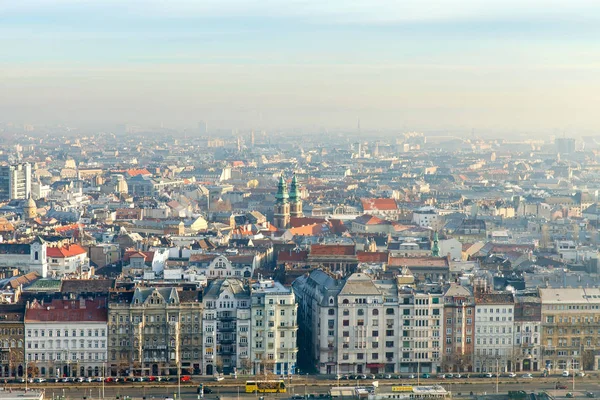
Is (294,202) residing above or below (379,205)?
above

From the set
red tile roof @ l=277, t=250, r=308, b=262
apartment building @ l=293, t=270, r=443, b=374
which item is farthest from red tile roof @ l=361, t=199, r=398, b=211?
apartment building @ l=293, t=270, r=443, b=374

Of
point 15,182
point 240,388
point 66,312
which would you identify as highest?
point 15,182

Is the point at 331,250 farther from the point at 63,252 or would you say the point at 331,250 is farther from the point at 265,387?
the point at 265,387

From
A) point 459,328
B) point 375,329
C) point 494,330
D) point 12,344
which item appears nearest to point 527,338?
point 494,330

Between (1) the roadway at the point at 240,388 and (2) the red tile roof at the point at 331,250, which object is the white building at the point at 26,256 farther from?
(1) the roadway at the point at 240,388

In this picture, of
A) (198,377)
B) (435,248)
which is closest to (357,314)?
(198,377)

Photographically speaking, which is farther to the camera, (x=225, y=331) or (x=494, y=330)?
(x=494, y=330)

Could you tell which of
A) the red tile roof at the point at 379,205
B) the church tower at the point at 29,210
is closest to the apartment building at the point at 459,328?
the church tower at the point at 29,210
